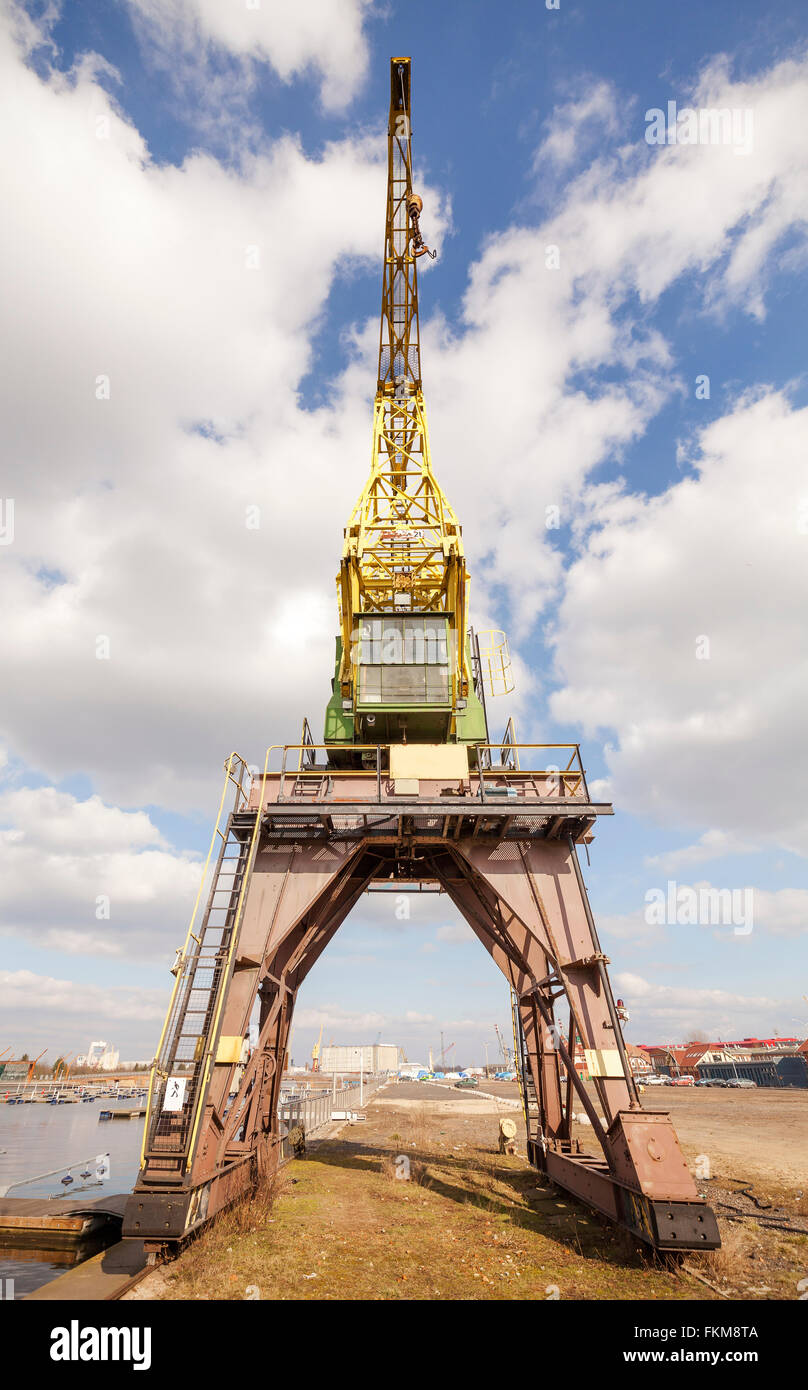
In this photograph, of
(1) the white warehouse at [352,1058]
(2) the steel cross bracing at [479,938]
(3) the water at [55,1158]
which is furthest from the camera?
(1) the white warehouse at [352,1058]

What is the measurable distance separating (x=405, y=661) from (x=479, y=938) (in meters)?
6.56

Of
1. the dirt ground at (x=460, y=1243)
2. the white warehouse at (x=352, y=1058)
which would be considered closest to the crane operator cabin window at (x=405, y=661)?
the dirt ground at (x=460, y=1243)

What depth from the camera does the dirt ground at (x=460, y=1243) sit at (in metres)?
7.95

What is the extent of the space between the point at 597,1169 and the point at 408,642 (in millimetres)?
10656

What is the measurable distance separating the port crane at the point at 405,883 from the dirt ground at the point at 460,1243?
0.47 m

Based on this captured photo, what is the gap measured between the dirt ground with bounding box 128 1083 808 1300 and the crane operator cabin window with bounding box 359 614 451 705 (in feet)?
31.2

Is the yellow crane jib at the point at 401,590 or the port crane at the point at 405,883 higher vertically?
the yellow crane jib at the point at 401,590

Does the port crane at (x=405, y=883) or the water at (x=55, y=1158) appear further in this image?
the water at (x=55, y=1158)

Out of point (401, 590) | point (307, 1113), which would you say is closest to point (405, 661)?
point (401, 590)

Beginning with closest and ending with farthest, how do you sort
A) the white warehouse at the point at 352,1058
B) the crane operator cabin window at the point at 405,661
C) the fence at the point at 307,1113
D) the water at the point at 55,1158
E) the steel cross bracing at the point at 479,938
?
the steel cross bracing at the point at 479,938
the water at the point at 55,1158
the crane operator cabin window at the point at 405,661
the fence at the point at 307,1113
the white warehouse at the point at 352,1058

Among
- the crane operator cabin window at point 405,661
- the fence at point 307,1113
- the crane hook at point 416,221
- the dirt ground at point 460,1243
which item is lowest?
the dirt ground at point 460,1243

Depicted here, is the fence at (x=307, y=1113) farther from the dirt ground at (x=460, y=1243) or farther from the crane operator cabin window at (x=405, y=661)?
the crane operator cabin window at (x=405, y=661)
